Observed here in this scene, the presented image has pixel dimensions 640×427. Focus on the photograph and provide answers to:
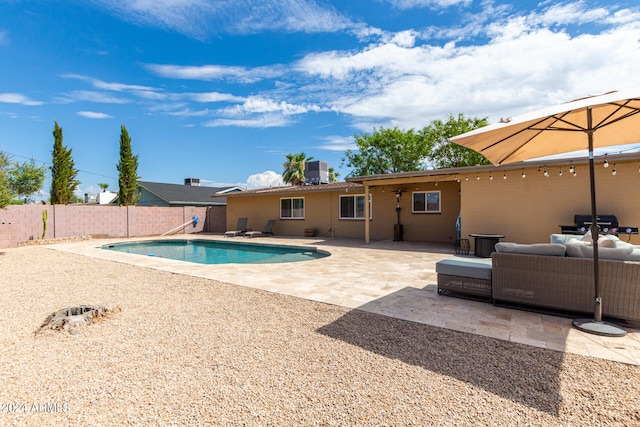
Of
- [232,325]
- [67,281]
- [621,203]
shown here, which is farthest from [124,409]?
[621,203]

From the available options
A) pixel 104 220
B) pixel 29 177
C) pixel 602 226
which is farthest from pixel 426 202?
pixel 29 177

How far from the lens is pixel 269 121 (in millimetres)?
18547

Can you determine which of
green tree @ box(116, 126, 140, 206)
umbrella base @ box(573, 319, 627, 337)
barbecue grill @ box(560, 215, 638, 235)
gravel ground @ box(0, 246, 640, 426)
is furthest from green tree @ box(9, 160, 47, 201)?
barbecue grill @ box(560, 215, 638, 235)

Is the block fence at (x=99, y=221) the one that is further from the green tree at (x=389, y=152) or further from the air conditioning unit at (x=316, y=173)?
the green tree at (x=389, y=152)

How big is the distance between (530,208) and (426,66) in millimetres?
8166

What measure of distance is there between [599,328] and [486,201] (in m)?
6.06

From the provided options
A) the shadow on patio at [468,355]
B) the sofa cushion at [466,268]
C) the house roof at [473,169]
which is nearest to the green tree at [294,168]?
the house roof at [473,169]

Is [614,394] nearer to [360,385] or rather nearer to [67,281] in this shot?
[360,385]

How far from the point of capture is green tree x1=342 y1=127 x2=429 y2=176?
27.1 metres

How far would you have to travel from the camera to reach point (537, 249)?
148 inches

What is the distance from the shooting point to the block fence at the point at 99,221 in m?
12.4

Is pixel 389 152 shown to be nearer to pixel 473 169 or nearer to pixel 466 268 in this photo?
pixel 473 169

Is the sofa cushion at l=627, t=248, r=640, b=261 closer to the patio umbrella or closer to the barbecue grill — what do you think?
the patio umbrella

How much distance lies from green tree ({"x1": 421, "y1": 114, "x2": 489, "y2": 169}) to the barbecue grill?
19303mm
